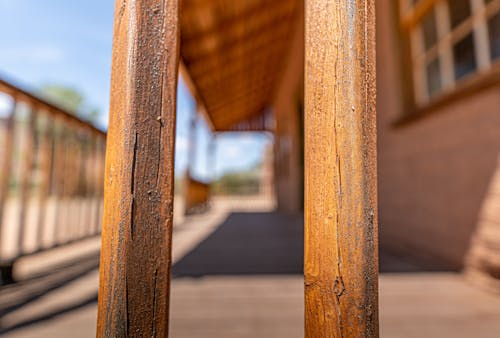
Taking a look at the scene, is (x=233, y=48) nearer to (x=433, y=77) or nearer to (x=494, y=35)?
(x=433, y=77)

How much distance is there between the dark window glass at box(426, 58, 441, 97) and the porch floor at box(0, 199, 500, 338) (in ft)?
4.63

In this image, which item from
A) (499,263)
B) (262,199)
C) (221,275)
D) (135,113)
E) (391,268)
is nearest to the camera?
(135,113)

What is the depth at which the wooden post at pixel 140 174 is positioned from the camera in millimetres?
563

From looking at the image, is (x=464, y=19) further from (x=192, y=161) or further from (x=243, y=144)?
(x=243, y=144)

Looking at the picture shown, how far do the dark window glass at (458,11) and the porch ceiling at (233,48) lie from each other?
79.8 inches

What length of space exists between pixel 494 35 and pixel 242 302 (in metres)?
2.15

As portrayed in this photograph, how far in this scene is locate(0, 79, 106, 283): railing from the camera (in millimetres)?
1618

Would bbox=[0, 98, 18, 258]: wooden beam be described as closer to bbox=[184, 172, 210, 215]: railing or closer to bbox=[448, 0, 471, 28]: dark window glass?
bbox=[448, 0, 471, 28]: dark window glass

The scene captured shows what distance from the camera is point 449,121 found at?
193 centimetres

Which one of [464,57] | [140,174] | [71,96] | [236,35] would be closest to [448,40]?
[464,57]

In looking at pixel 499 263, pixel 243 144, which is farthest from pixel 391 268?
pixel 243 144

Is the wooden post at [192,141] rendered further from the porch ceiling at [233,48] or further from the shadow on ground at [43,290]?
the shadow on ground at [43,290]

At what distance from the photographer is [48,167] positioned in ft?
6.86

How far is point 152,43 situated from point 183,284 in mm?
1467
